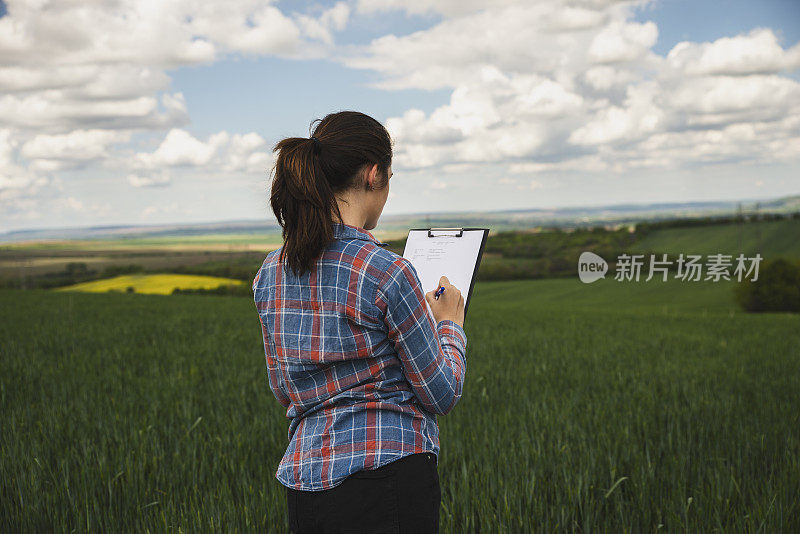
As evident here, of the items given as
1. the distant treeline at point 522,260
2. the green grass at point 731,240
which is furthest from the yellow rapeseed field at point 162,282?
the green grass at point 731,240

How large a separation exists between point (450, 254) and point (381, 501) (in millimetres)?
875

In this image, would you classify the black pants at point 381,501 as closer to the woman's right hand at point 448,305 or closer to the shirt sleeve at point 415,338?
the shirt sleeve at point 415,338

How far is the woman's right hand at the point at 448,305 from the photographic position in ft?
6.15

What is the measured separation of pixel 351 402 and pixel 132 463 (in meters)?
3.02

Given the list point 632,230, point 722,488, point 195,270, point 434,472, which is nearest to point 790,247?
point 632,230

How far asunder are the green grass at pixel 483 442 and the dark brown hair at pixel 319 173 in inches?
79.5

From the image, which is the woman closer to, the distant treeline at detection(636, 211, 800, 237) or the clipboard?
the clipboard

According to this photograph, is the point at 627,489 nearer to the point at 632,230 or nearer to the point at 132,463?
the point at 132,463

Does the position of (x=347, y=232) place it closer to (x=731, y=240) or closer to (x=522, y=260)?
(x=522, y=260)

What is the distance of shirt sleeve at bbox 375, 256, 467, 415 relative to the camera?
1.57 metres

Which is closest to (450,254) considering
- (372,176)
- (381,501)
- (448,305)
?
(448,305)

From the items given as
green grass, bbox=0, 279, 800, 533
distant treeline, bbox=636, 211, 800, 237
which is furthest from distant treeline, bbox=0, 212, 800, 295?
green grass, bbox=0, 279, 800, 533

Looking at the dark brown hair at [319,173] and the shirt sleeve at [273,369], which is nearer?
the dark brown hair at [319,173]

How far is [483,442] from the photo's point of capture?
176 inches
